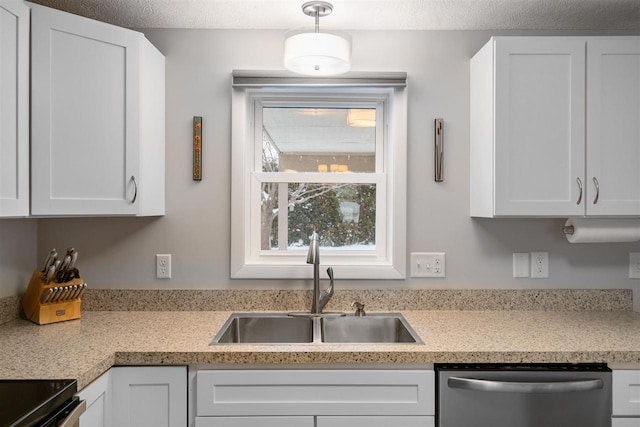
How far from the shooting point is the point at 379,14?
2053 mm

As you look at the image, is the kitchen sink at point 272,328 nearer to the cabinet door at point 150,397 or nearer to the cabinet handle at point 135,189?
the cabinet door at point 150,397

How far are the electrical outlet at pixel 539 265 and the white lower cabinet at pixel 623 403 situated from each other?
677mm

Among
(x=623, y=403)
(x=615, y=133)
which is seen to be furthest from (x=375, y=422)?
(x=615, y=133)

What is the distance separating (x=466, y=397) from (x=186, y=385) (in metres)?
0.93

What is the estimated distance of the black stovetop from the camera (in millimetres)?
1069

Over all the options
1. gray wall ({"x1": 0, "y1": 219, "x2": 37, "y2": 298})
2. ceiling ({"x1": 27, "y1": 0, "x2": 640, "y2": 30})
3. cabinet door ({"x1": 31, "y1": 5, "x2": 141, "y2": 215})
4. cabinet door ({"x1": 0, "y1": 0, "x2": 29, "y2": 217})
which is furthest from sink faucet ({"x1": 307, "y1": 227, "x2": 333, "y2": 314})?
gray wall ({"x1": 0, "y1": 219, "x2": 37, "y2": 298})

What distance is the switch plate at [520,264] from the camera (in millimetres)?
2229

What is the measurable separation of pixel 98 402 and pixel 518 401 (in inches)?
53.4

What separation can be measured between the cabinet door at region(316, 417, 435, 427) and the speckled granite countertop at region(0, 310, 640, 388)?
0.19 m

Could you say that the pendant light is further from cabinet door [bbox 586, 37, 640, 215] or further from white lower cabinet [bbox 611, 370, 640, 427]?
white lower cabinet [bbox 611, 370, 640, 427]

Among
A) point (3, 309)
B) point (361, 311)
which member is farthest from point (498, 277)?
point (3, 309)

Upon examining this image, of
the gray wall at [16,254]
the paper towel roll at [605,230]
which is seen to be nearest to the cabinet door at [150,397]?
the gray wall at [16,254]

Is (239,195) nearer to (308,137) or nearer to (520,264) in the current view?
(308,137)

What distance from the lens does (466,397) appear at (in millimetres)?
1577
